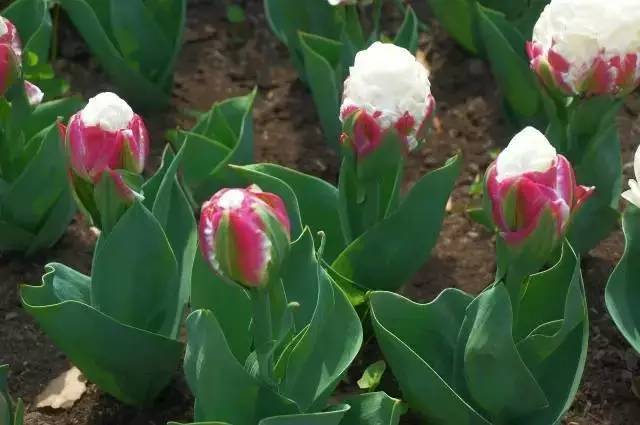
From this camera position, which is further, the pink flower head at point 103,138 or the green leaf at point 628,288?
the green leaf at point 628,288

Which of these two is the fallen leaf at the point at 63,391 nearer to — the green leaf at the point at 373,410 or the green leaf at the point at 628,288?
the green leaf at the point at 373,410

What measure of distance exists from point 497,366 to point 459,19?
43.0 inches

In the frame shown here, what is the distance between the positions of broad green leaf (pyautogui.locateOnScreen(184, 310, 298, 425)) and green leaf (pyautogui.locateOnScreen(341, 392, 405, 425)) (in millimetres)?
113

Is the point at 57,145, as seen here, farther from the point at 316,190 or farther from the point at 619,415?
the point at 619,415

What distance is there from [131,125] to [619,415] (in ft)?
2.73

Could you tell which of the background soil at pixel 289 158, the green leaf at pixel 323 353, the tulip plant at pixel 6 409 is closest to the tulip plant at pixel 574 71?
the background soil at pixel 289 158

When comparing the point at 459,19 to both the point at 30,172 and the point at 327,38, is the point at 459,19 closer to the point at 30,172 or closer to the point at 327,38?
the point at 327,38

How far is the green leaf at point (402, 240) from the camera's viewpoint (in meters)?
1.58

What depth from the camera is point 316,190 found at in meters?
1.68

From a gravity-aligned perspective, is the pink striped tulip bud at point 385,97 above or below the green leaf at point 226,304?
above

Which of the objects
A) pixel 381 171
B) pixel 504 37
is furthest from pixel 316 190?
pixel 504 37

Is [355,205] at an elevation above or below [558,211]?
below

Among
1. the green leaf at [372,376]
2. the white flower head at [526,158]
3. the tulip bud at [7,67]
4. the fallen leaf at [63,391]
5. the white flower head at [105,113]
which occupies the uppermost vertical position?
the white flower head at [526,158]

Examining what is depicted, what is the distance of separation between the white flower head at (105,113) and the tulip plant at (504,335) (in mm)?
383
